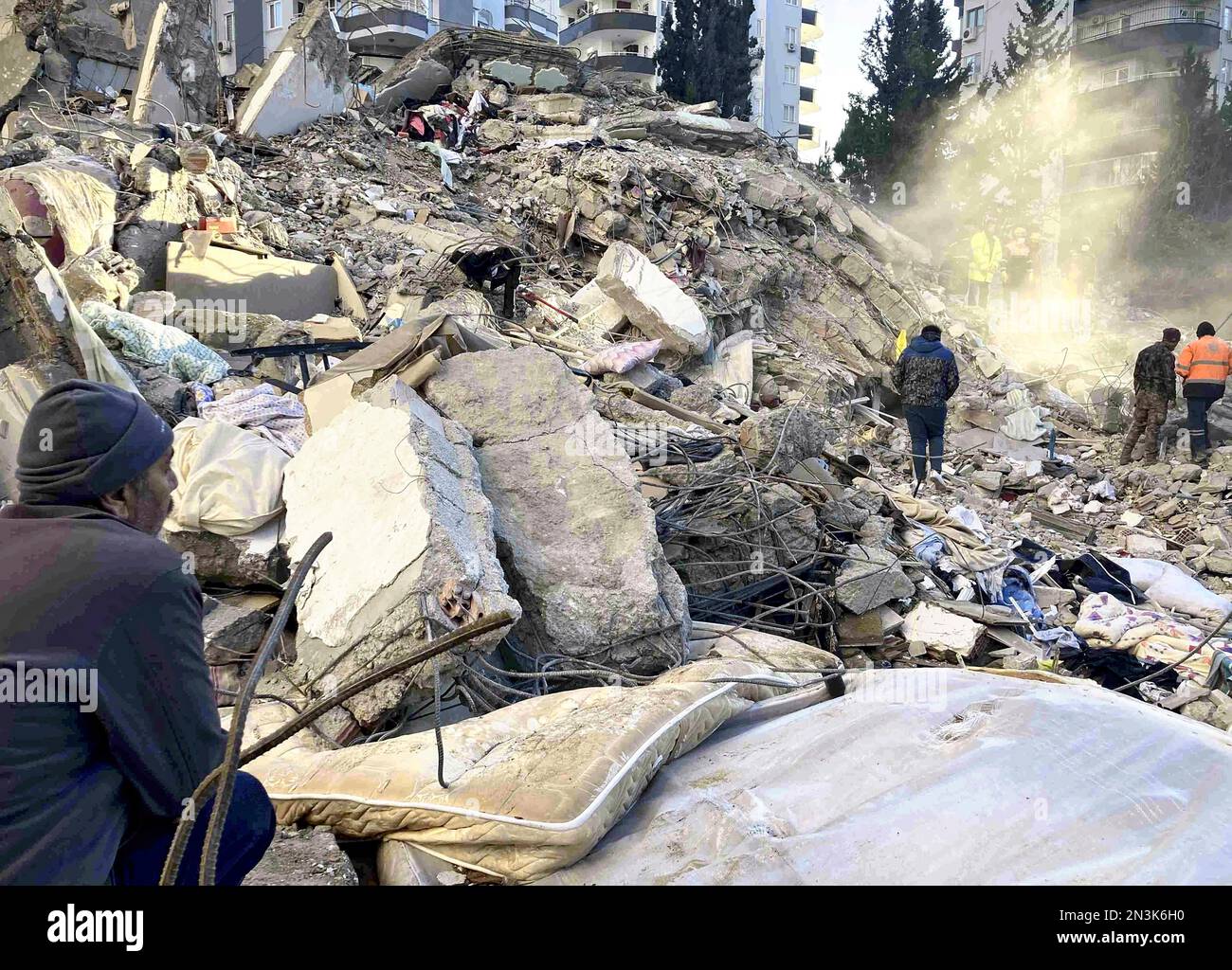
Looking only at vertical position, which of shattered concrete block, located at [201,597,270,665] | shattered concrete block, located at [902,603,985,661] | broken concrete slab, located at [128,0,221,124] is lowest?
shattered concrete block, located at [902,603,985,661]

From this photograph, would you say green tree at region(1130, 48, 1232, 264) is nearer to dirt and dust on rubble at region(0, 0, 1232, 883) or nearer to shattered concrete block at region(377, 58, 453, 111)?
dirt and dust on rubble at region(0, 0, 1232, 883)

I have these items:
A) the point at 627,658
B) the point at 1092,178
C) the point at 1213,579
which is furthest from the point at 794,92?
the point at 627,658

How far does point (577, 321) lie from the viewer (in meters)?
9.52

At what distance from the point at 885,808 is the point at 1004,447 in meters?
9.67

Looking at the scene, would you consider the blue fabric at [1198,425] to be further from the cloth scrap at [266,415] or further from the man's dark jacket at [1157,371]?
the cloth scrap at [266,415]

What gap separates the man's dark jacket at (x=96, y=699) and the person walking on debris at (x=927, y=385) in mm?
7286

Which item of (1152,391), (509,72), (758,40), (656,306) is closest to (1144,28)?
(758,40)

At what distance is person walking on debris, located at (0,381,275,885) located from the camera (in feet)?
4.75

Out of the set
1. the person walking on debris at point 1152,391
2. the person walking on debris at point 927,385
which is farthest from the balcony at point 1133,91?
the person walking on debris at point 927,385

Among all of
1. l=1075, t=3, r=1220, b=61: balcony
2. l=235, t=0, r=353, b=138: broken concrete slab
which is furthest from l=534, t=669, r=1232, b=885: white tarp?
l=1075, t=3, r=1220, b=61: balcony

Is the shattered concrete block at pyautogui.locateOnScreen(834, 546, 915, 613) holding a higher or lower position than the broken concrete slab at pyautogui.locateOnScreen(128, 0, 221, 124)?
lower

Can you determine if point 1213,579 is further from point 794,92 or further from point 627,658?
point 794,92

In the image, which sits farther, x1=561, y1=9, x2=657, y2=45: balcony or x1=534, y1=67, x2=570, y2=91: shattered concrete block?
x1=561, y1=9, x2=657, y2=45: balcony

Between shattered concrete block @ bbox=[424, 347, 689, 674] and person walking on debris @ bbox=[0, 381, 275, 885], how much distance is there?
185 centimetres
